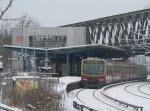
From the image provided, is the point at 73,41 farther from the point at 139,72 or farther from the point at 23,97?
the point at 23,97

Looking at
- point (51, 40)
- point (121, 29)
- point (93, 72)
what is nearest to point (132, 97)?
point (93, 72)

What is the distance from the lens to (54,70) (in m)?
67.6

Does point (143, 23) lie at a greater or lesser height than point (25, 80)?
greater

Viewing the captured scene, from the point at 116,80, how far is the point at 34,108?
39897 millimetres

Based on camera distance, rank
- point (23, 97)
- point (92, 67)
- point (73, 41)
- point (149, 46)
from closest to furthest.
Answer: point (23, 97)
point (92, 67)
point (149, 46)
point (73, 41)

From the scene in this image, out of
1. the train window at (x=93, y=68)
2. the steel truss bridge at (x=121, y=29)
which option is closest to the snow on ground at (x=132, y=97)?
the train window at (x=93, y=68)

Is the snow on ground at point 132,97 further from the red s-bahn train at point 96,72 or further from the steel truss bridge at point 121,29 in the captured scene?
the steel truss bridge at point 121,29

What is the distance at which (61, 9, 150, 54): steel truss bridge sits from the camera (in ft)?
245

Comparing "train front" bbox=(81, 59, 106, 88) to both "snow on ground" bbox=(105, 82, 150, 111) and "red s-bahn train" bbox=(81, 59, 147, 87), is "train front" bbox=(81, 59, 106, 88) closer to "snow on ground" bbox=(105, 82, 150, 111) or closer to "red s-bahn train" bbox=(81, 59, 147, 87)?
"red s-bahn train" bbox=(81, 59, 147, 87)

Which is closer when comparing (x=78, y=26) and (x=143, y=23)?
(x=143, y=23)

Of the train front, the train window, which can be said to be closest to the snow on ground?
the train front

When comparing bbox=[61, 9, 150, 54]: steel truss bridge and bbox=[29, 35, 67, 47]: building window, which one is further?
bbox=[29, 35, 67, 47]: building window

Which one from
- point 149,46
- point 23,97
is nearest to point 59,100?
point 23,97

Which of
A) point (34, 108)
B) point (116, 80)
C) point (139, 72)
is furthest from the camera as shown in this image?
point (139, 72)
